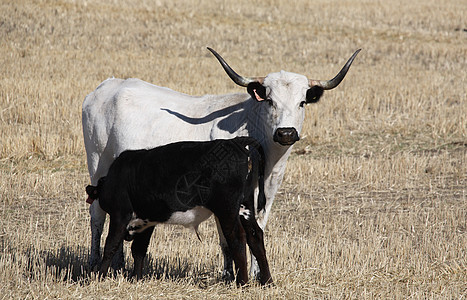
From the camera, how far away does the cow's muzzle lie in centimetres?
511

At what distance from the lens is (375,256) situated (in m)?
6.38

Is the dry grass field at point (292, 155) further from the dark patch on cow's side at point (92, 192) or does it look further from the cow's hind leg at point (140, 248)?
the dark patch on cow's side at point (92, 192)

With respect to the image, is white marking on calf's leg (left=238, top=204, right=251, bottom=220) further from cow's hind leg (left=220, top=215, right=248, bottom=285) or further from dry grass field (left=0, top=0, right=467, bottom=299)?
dry grass field (left=0, top=0, right=467, bottom=299)

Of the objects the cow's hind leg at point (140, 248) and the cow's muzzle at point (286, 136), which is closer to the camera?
the cow's muzzle at point (286, 136)

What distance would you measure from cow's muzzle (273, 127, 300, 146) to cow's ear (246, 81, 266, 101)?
0.56 m

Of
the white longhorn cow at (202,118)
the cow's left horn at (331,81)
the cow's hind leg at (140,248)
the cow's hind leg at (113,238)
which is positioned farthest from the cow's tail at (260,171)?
the cow's hind leg at (113,238)

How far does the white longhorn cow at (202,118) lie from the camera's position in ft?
18.1

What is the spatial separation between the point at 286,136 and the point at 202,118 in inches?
49.9

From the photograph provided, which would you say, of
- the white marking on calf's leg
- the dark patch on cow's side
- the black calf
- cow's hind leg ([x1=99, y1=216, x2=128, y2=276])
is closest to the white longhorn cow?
the black calf

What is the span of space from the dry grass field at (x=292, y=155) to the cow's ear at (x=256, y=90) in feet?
5.27

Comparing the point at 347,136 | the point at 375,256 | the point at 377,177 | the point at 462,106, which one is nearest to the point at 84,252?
the point at 375,256

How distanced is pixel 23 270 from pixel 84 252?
101 centimetres

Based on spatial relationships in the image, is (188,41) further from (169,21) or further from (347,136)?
(347,136)

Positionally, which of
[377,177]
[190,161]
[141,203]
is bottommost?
[377,177]
